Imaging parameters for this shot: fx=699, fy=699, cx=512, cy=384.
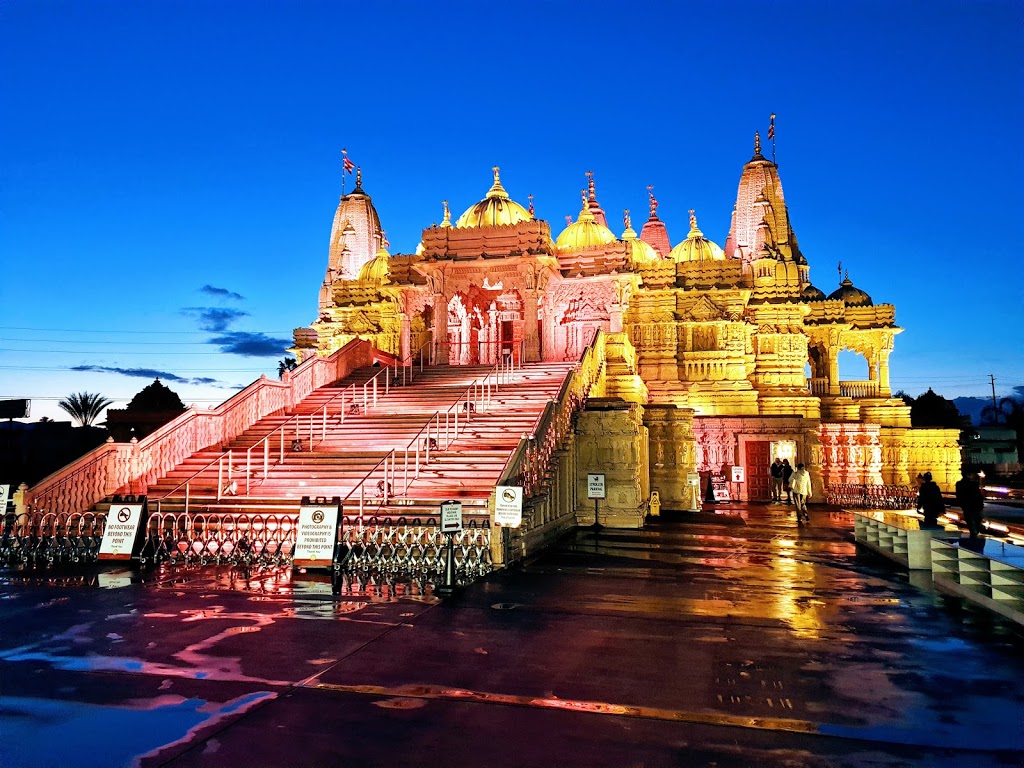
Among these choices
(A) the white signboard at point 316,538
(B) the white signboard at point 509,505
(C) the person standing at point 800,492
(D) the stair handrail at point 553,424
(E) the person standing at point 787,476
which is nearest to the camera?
(B) the white signboard at point 509,505

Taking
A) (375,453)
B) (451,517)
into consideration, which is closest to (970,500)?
(451,517)

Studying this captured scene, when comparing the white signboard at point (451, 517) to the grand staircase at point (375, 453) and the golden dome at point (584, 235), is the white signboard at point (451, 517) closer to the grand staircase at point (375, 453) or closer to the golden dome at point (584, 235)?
the grand staircase at point (375, 453)

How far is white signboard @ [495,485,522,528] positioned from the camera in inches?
441

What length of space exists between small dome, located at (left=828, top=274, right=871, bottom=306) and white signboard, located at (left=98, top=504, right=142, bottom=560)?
42684 millimetres

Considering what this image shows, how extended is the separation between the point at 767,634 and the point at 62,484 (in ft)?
46.0

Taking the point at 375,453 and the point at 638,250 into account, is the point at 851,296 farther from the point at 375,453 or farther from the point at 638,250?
the point at 375,453

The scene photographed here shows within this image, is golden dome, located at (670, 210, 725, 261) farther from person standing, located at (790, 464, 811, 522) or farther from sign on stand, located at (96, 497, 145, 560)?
sign on stand, located at (96, 497, 145, 560)

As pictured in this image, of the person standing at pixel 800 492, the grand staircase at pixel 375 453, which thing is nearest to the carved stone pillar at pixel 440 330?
the grand staircase at pixel 375 453

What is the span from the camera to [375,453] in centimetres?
1653

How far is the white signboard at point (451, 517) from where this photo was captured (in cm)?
1026

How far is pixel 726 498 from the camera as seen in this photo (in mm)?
30406

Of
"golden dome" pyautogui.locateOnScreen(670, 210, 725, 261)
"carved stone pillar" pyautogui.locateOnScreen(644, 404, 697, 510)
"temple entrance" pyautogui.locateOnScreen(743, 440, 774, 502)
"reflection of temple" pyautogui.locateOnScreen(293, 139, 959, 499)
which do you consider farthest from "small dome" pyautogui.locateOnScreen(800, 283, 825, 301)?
"carved stone pillar" pyautogui.locateOnScreen(644, 404, 697, 510)

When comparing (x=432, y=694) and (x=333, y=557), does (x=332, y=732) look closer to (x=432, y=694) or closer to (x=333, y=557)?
(x=432, y=694)

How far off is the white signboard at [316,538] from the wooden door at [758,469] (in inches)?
936
